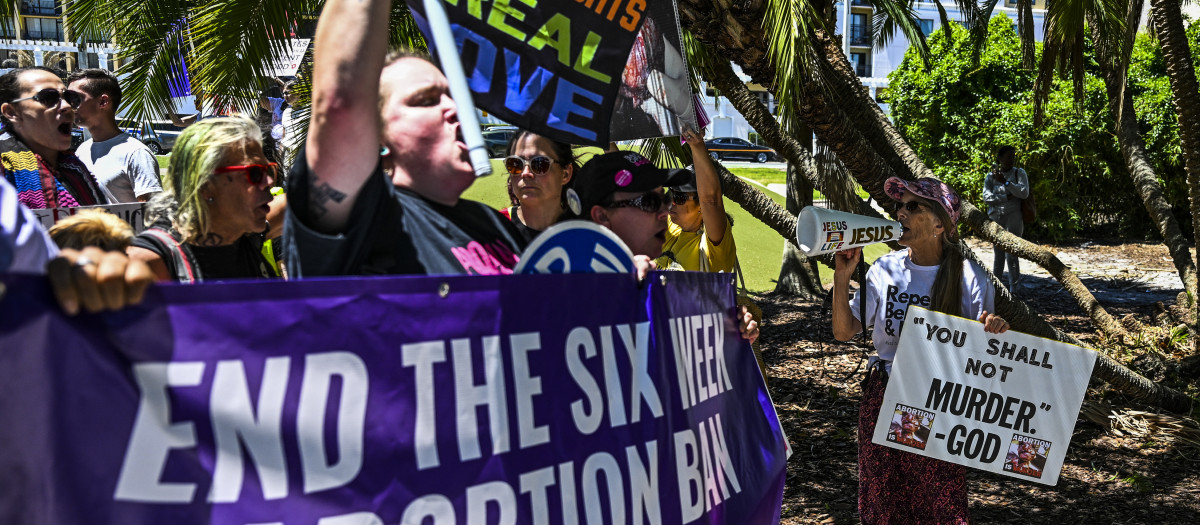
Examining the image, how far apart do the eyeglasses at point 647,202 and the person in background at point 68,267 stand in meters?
1.76

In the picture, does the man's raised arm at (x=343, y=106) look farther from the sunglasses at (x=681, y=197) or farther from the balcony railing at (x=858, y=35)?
the balcony railing at (x=858, y=35)

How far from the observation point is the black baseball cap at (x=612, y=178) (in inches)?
116

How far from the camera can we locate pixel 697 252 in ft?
15.3

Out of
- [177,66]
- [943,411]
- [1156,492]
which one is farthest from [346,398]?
[177,66]

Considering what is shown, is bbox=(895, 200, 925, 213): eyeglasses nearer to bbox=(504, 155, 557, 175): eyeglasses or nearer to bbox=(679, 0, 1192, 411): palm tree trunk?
bbox=(679, 0, 1192, 411): palm tree trunk

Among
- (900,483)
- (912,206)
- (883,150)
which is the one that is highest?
(883,150)

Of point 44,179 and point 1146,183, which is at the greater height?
point 44,179

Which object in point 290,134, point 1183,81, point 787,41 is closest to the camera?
point 787,41

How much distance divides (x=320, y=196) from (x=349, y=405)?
0.35m

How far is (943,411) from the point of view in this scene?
3.84m

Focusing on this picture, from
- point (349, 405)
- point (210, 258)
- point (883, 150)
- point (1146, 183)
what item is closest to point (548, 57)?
point (210, 258)

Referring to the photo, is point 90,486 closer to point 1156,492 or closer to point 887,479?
point 887,479

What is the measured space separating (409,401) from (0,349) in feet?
1.99

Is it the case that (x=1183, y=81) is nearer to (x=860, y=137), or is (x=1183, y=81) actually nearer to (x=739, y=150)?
(x=860, y=137)
